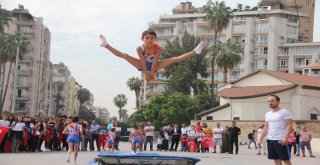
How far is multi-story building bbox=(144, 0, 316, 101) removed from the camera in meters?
115

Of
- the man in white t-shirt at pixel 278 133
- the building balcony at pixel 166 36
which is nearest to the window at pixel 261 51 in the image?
the building balcony at pixel 166 36

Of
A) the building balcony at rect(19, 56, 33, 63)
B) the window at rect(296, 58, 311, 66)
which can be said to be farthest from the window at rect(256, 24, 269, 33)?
the building balcony at rect(19, 56, 33, 63)

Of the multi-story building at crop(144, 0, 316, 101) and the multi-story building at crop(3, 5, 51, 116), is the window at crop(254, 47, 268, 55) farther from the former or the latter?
the multi-story building at crop(3, 5, 51, 116)

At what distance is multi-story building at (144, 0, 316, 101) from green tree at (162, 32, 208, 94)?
11652 mm

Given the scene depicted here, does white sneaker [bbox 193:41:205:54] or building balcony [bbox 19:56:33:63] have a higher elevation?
building balcony [bbox 19:56:33:63]

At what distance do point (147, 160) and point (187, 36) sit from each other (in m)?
92.6

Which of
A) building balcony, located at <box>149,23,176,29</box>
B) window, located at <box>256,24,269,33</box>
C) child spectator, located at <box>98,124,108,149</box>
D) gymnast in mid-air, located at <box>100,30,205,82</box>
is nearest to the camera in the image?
gymnast in mid-air, located at <box>100,30,205,82</box>

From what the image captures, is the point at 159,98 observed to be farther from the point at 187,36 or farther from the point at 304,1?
the point at 304,1

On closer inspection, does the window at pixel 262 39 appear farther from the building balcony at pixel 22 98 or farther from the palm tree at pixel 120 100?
the palm tree at pixel 120 100

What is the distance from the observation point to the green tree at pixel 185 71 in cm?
9312

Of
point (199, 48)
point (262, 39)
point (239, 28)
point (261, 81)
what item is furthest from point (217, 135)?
point (239, 28)

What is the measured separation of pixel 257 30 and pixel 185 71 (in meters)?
29.2

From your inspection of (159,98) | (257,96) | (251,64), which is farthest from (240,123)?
(251,64)

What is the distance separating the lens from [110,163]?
26.5 feet
